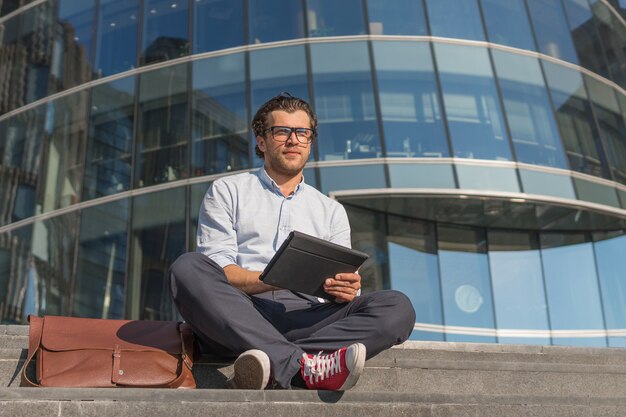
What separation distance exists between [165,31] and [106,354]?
12545mm

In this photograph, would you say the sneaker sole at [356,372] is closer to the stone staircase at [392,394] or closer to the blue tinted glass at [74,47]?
the stone staircase at [392,394]

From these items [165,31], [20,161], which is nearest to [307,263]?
[165,31]

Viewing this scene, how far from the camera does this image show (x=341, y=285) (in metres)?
4.15

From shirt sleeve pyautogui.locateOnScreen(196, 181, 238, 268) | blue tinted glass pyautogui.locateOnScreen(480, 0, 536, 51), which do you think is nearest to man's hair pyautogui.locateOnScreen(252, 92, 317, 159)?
shirt sleeve pyautogui.locateOnScreen(196, 181, 238, 268)

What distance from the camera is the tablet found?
3941mm

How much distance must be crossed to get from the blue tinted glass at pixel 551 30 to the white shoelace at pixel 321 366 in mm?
12596

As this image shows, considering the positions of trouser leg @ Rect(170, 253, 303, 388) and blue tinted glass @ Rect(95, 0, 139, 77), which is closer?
trouser leg @ Rect(170, 253, 303, 388)

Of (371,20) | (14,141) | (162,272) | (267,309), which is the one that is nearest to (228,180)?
(267,309)

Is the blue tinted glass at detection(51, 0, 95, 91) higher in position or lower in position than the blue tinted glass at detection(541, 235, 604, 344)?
higher

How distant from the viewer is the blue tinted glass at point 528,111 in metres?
14.0

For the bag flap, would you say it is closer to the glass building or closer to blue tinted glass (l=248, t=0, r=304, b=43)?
the glass building

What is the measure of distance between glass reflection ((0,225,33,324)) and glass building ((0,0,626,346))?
0.13 ft

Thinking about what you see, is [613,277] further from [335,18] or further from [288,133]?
[288,133]

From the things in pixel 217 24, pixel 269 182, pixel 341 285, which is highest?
pixel 217 24
